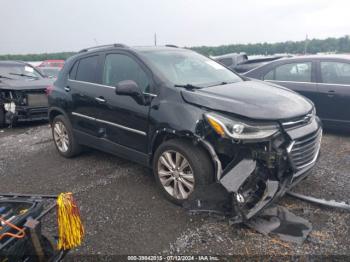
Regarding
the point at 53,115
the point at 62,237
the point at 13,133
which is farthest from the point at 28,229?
the point at 13,133

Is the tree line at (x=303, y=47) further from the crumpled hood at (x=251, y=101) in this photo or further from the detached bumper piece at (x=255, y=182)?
the detached bumper piece at (x=255, y=182)

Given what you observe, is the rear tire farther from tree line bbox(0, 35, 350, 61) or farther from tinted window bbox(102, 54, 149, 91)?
tree line bbox(0, 35, 350, 61)

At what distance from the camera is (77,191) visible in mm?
4090

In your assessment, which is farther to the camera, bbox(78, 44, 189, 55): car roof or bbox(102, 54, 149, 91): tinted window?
bbox(78, 44, 189, 55): car roof

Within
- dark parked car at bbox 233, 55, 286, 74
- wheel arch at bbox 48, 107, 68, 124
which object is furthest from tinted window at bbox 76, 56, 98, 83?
dark parked car at bbox 233, 55, 286, 74

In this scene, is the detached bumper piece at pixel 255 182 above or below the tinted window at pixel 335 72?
below

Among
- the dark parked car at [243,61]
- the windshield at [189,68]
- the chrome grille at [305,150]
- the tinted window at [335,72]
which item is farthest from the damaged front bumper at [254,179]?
the dark parked car at [243,61]

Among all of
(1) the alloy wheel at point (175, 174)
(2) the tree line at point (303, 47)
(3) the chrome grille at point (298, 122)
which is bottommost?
(1) the alloy wheel at point (175, 174)

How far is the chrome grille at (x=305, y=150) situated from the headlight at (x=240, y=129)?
312 millimetres

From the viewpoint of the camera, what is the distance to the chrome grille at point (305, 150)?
313cm

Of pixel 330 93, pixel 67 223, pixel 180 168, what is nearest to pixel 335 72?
pixel 330 93

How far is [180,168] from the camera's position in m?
3.43

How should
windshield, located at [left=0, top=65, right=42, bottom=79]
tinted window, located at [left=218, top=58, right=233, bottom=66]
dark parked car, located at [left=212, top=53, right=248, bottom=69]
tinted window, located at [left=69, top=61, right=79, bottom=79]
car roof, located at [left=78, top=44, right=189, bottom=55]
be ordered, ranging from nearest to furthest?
car roof, located at [left=78, top=44, right=189, bottom=55], tinted window, located at [left=69, top=61, right=79, bottom=79], windshield, located at [left=0, top=65, right=42, bottom=79], dark parked car, located at [left=212, top=53, right=248, bottom=69], tinted window, located at [left=218, top=58, right=233, bottom=66]

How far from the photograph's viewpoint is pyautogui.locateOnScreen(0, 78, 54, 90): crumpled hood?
768 cm
